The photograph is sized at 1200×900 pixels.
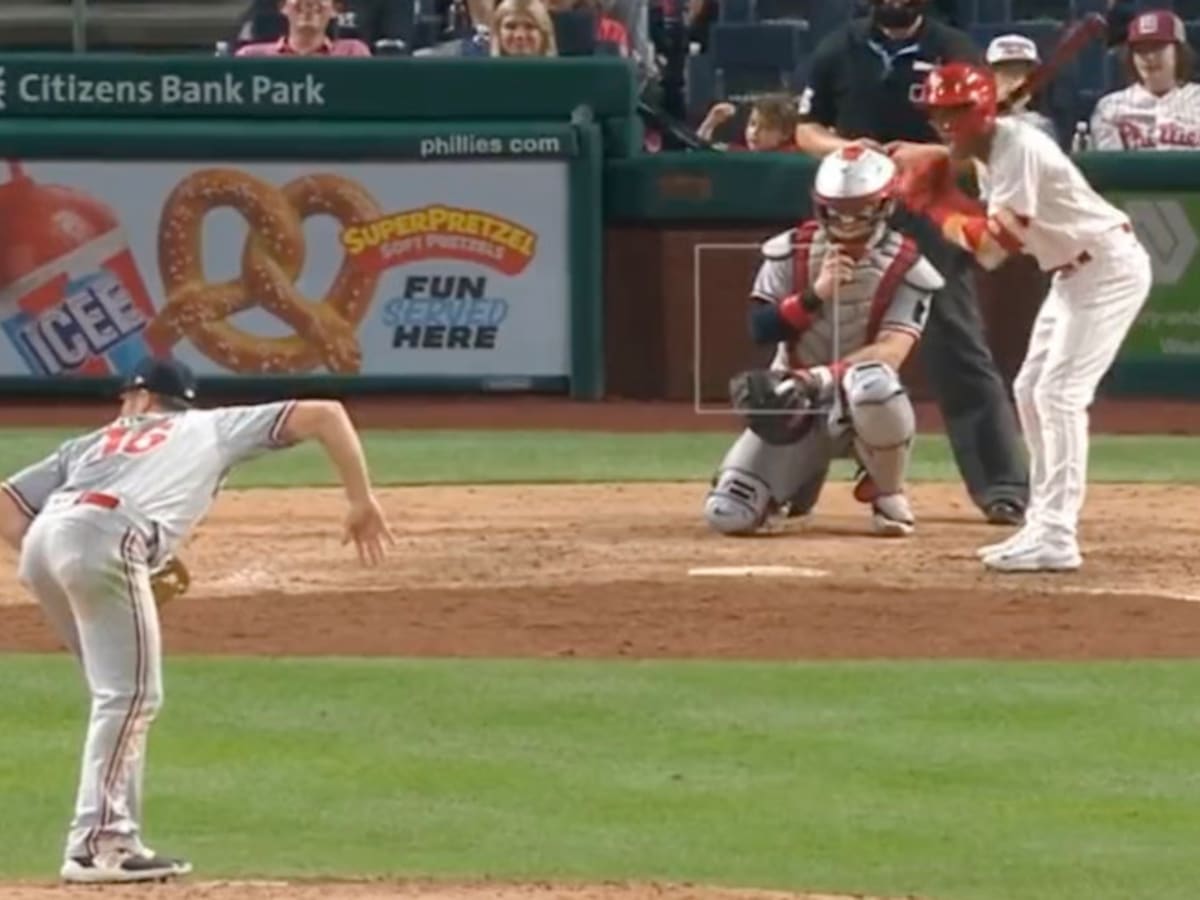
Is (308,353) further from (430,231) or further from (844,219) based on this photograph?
(844,219)

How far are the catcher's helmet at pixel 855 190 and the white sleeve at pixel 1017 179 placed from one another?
1.10 metres

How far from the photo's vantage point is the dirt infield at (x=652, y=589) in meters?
10.0

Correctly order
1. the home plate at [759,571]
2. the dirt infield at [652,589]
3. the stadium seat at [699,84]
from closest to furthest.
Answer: the dirt infield at [652,589], the home plate at [759,571], the stadium seat at [699,84]

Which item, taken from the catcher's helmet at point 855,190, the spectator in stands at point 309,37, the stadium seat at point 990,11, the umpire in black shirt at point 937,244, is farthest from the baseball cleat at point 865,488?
the stadium seat at point 990,11

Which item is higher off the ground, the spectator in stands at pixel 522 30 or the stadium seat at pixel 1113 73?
→ the spectator in stands at pixel 522 30

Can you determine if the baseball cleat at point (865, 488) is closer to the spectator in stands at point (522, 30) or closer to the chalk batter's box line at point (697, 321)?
the chalk batter's box line at point (697, 321)

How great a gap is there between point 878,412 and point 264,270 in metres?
5.94

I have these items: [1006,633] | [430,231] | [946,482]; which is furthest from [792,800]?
[430,231]

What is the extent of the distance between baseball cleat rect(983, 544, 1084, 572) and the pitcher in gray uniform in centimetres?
471

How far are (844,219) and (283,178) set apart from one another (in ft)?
18.8

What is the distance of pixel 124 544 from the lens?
22.1 ft

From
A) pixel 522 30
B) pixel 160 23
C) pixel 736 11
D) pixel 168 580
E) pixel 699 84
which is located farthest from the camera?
pixel 160 23

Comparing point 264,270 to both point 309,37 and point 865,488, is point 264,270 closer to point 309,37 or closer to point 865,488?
point 309,37

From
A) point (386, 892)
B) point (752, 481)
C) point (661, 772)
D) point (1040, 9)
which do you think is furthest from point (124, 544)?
point (1040, 9)
